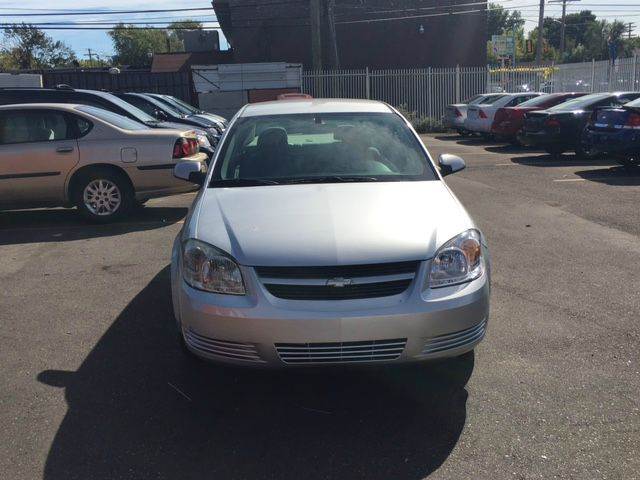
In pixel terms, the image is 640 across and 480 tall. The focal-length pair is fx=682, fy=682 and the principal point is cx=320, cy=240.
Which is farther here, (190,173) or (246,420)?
(190,173)

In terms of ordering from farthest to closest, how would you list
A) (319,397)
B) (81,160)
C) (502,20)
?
(502,20) → (81,160) → (319,397)

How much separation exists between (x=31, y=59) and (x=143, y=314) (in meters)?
60.2

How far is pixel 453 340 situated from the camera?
357cm

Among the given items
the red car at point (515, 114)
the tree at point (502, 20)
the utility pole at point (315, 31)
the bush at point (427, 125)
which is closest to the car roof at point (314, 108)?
the red car at point (515, 114)

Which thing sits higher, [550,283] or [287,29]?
[287,29]

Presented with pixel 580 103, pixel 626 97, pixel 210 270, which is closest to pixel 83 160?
pixel 210 270

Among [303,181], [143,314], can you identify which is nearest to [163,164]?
[143,314]

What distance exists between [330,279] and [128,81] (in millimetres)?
A: 23333

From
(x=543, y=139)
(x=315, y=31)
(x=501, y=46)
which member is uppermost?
(x=315, y=31)

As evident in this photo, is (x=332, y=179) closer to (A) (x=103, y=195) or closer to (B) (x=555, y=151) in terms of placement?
(A) (x=103, y=195)

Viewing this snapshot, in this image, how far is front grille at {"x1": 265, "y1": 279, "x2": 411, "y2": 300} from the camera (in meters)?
3.45

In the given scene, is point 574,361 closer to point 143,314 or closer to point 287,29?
point 143,314

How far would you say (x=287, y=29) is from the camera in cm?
3303

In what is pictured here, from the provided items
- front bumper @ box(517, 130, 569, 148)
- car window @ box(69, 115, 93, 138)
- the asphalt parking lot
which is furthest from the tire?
front bumper @ box(517, 130, 569, 148)
